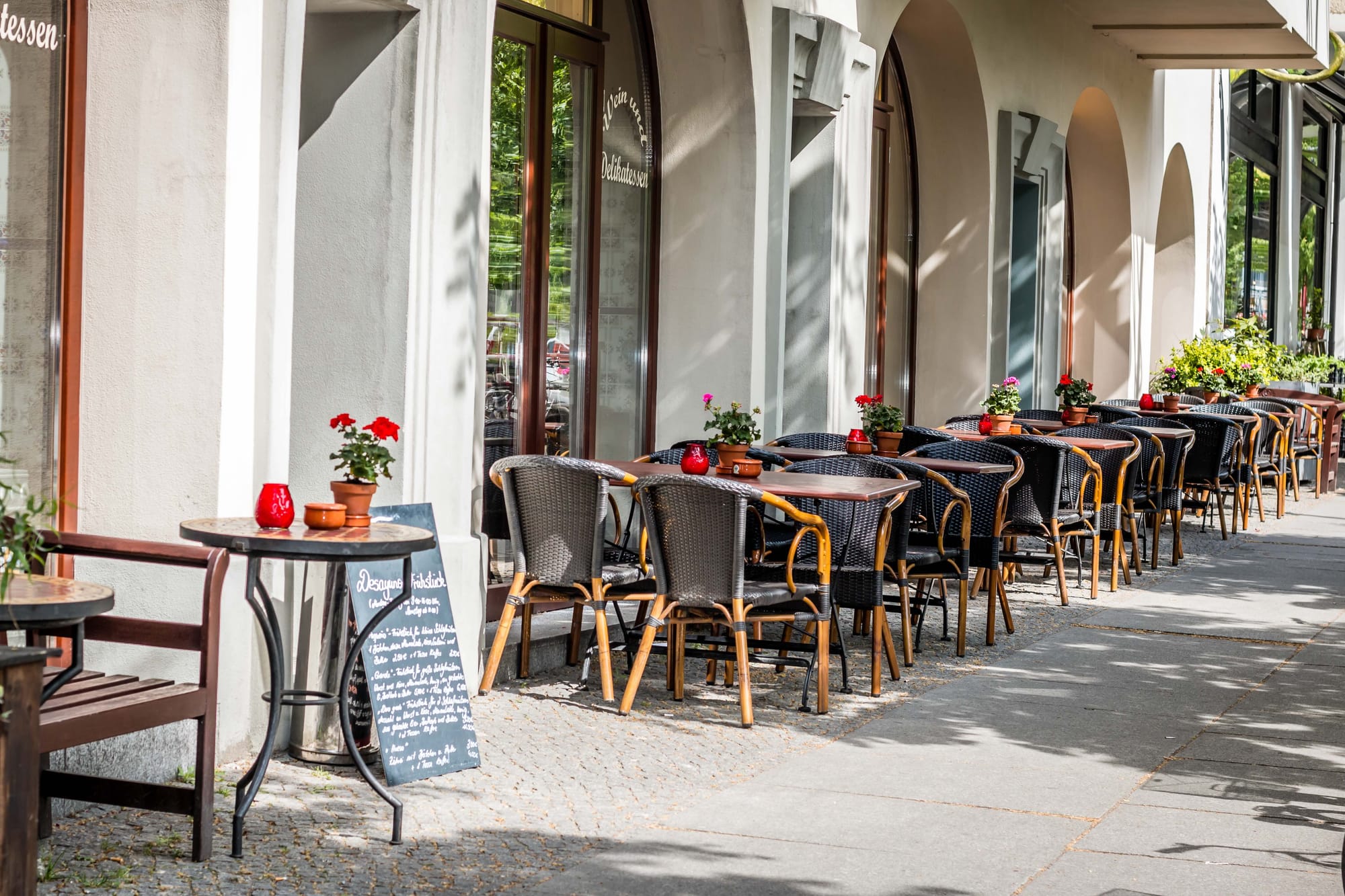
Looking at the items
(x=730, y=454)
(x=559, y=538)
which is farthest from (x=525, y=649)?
(x=730, y=454)

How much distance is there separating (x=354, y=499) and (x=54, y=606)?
1.58m

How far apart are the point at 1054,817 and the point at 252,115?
335 centimetres

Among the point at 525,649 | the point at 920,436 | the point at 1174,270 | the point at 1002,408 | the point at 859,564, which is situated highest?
the point at 1174,270

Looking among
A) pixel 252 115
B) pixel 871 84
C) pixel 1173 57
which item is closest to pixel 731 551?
pixel 252 115

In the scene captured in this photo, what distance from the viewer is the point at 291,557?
438cm

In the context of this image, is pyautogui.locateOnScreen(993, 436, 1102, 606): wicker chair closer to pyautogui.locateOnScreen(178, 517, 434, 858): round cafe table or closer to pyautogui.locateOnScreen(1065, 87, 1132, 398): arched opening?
pyautogui.locateOnScreen(178, 517, 434, 858): round cafe table

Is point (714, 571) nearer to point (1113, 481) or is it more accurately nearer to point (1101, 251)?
point (1113, 481)

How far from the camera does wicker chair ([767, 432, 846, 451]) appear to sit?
9266 millimetres

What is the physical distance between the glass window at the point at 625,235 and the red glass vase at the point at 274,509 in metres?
5.06

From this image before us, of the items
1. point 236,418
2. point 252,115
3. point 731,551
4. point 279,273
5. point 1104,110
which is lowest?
point 731,551

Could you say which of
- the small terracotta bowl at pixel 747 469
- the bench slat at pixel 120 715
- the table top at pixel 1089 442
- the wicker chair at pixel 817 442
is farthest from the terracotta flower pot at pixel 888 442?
the bench slat at pixel 120 715

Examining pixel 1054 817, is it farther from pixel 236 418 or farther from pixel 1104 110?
pixel 1104 110

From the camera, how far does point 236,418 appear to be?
521 cm

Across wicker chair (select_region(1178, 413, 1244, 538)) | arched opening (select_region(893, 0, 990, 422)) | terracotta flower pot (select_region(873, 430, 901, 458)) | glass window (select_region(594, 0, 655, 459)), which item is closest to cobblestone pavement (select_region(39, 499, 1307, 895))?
terracotta flower pot (select_region(873, 430, 901, 458))
